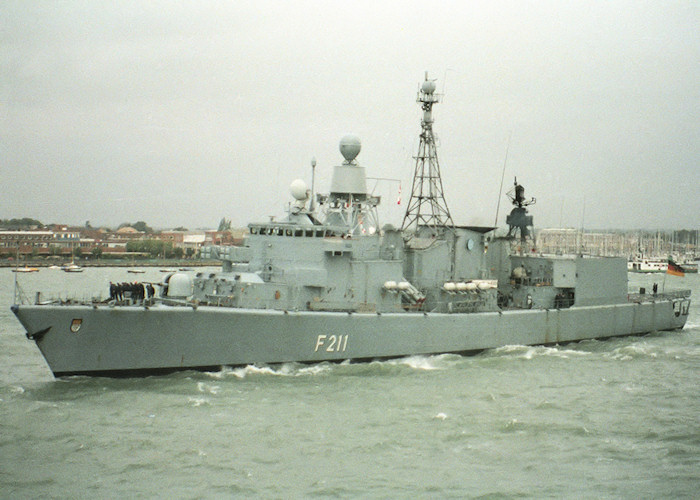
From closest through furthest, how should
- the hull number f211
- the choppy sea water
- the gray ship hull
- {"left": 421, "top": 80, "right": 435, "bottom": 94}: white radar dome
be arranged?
the choppy sea water < the gray ship hull < the hull number f211 < {"left": 421, "top": 80, "right": 435, "bottom": 94}: white radar dome

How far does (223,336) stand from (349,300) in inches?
152

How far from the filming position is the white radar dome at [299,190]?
766 inches

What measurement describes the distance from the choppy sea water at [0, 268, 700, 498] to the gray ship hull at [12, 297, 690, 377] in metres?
0.38

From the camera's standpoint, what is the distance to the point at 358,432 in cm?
1259

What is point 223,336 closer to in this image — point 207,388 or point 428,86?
point 207,388

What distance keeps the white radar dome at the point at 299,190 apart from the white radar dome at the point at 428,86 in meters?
5.23

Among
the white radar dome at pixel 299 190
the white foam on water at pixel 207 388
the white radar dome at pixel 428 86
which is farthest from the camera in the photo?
the white radar dome at pixel 428 86

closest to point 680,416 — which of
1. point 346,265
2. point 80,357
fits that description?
point 346,265

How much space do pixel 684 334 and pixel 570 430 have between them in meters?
15.7

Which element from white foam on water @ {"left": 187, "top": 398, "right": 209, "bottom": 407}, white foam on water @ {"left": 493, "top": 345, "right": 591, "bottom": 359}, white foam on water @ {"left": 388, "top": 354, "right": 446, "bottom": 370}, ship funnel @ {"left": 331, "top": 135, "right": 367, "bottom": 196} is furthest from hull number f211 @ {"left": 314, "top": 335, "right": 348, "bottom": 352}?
white foam on water @ {"left": 493, "top": 345, "right": 591, "bottom": 359}

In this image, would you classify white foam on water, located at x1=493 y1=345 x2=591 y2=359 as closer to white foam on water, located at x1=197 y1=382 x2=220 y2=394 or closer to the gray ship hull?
the gray ship hull

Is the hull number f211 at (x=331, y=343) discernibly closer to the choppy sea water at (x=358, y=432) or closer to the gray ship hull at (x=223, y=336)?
the gray ship hull at (x=223, y=336)

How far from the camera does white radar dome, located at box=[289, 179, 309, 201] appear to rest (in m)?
19.5

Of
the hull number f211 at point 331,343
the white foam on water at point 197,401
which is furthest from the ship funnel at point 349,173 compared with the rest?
the white foam on water at point 197,401
